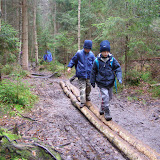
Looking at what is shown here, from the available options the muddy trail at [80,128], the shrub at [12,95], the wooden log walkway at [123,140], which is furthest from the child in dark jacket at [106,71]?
the shrub at [12,95]

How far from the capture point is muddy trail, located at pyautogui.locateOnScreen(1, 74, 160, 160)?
3496 mm

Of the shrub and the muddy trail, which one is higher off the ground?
the shrub

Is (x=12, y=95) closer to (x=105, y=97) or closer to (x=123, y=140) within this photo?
(x=105, y=97)

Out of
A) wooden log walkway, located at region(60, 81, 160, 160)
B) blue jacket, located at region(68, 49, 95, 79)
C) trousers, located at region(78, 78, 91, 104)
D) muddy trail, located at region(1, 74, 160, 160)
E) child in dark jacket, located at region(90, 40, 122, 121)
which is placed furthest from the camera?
trousers, located at region(78, 78, 91, 104)

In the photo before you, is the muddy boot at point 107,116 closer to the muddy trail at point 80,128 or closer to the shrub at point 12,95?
the muddy trail at point 80,128

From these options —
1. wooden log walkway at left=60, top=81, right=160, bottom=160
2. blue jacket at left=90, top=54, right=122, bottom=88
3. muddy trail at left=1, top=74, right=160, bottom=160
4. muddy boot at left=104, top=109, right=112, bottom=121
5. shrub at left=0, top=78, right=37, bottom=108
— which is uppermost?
blue jacket at left=90, top=54, right=122, bottom=88

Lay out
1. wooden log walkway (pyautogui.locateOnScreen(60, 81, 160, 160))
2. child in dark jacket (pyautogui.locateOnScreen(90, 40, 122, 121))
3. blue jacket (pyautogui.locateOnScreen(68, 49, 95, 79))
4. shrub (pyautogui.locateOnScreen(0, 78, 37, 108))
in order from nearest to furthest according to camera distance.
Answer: wooden log walkway (pyautogui.locateOnScreen(60, 81, 160, 160)) → child in dark jacket (pyautogui.locateOnScreen(90, 40, 122, 121)) → shrub (pyautogui.locateOnScreen(0, 78, 37, 108)) → blue jacket (pyautogui.locateOnScreen(68, 49, 95, 79))

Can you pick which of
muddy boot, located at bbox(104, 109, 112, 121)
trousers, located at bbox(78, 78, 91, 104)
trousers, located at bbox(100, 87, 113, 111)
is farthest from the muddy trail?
trousers, located at bbox(100, 87, 113, 111)

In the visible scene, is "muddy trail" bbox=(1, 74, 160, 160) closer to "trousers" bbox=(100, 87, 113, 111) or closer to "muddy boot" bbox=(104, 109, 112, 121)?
"muddy boot" bbox=(104, 109, 112, 121)

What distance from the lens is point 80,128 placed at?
15.6 ft

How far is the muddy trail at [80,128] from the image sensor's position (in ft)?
11.5

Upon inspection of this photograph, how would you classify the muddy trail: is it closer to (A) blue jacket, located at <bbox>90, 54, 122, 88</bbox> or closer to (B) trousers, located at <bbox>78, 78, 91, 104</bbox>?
(B) trousers, located at <bbox>78, 78, 91, 104</bbox>

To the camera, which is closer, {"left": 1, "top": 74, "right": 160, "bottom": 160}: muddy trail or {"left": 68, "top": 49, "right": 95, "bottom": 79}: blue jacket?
{"left": 1, "top": 74, "right": 160, "bottom": 160}: muddy trail

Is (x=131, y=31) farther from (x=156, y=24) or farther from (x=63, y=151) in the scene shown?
(x=63, y=151)
